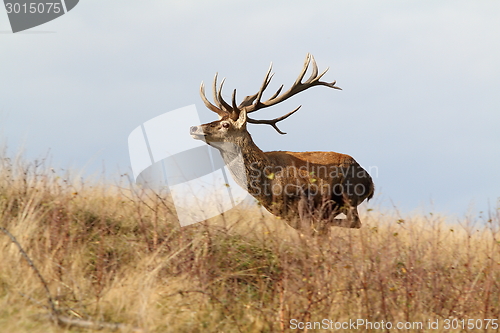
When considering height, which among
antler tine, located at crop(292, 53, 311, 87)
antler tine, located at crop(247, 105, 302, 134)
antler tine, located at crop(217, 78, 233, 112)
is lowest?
antler tine, located at crop(247, 105, 302, 134)

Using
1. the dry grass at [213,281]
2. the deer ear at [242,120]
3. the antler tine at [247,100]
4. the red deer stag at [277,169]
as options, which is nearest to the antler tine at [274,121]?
the red deer stag at [277,169]

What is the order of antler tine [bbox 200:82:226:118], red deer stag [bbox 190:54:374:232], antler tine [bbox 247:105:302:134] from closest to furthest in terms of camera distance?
Result: red deer stag [bbox 190:54:374:232], antler tine [bbox 200:82:226:118], antler tine [bbox 247:105:302:134]

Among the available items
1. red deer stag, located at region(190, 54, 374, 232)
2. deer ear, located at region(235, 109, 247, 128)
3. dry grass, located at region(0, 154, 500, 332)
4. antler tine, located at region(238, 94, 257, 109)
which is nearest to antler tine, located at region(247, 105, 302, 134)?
red deer stag, located at region(190, 54, 374, 232)

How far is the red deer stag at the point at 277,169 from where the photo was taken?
26.5 feet

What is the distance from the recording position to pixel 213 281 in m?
5.64

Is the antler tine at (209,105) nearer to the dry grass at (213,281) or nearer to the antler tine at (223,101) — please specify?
the antler tine at (223,101)

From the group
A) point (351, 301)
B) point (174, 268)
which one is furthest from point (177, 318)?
point (351, 301)

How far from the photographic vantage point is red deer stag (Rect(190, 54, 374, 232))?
8.06 meters

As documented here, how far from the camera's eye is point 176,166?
29.7 ft

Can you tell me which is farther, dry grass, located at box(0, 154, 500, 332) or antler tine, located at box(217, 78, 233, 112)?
antler tine, located at box(217, 78, 233, 112)

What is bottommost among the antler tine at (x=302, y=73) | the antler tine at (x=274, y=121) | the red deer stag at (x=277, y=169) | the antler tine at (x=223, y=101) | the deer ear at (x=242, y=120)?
the red deer stag at (x=277, y=169)

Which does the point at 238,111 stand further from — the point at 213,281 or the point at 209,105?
the point at 213,281

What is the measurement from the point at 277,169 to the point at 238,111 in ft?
3.29

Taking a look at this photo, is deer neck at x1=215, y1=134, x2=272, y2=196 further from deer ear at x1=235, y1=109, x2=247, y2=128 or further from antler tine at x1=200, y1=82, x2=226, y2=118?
antler tine at x1=200, y1=82, x2=226, y2=118
